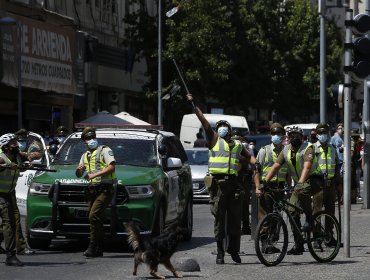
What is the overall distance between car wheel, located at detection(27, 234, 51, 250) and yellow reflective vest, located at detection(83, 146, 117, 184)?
1696 millimetres

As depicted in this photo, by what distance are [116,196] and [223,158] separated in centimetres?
192

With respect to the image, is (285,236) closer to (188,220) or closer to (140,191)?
(140,191)

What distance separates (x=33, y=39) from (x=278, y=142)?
847 inches

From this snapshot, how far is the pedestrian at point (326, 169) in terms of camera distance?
1739 cm

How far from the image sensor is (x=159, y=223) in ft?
56.0

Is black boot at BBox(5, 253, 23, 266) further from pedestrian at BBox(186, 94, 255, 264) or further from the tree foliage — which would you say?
the tree foliage

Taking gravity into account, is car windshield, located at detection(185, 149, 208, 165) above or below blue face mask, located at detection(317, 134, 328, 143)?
below

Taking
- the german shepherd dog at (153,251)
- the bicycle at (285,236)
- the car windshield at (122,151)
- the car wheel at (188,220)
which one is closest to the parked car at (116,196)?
the car windshield at (122,151)

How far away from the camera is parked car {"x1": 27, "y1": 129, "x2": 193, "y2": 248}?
16.8 m

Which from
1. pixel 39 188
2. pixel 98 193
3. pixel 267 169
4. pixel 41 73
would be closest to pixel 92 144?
pixel 98 193

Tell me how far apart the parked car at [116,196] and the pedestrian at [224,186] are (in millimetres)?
1365

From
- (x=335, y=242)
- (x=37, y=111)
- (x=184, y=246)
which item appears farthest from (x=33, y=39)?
(x=335, y=242)

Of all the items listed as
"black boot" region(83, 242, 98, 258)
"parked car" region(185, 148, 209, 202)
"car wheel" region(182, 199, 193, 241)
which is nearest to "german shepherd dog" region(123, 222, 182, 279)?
"black boot" region(83, 242, 98, 258)

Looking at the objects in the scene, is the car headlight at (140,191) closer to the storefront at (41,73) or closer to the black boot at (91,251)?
the black boot at (91,251)
